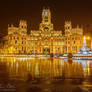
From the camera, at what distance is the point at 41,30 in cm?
11212

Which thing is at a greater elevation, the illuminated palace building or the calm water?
the illuminated palace building

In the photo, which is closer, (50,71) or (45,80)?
(45,80)

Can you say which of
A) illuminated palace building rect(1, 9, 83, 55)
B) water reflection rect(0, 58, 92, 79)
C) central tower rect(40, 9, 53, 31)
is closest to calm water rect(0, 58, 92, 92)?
water reflection rect(0, 58, 92, 79)

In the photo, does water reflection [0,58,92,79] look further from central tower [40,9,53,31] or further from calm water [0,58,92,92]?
central tower [40,9,53,31]

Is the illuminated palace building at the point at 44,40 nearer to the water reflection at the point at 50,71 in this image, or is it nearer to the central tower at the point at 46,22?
the central tower at the point at 46,22

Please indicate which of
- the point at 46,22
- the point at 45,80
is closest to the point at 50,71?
the point at 45,80

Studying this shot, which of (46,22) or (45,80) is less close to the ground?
(46,22)

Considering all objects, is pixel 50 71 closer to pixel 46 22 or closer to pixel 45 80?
pixel 45 80

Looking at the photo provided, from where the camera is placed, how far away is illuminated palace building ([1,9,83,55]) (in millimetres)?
106688

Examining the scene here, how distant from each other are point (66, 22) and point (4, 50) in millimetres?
48615

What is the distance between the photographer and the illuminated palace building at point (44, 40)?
350 ft

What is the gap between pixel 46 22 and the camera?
112438 mm

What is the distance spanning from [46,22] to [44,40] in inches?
521

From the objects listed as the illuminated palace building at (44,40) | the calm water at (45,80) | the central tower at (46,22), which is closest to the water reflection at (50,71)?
the calm water at (45,80)
